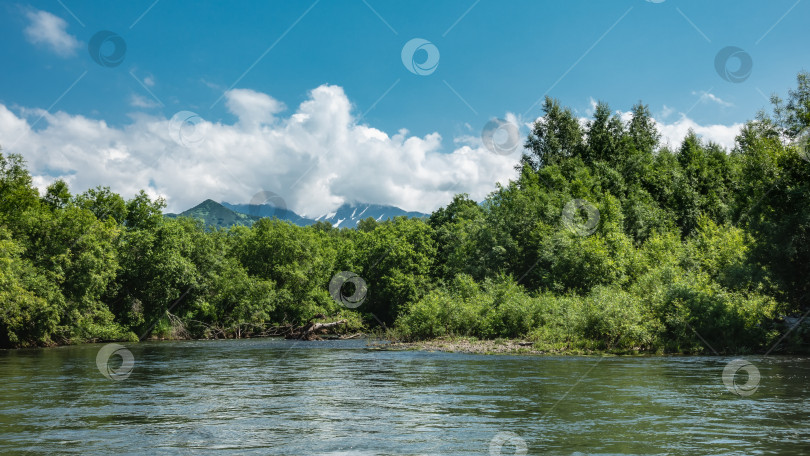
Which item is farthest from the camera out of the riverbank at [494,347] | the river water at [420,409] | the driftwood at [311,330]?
the driftwood at [311,330]

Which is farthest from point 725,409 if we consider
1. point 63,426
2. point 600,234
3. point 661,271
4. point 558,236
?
point 600,234

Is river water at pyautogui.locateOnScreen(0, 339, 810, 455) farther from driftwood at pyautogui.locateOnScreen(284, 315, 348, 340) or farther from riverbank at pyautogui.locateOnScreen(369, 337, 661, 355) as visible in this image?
driftwood at pyautogui.locateOnScreen(284, 315, 348, 340)

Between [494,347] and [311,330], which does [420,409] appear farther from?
[311,330]

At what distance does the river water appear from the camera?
12648 mm

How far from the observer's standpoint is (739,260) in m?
37.4

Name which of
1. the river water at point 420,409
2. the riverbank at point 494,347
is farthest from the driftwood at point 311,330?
the river water at point 420,409

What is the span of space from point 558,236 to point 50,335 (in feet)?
154

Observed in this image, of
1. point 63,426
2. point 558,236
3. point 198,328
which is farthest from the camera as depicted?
point 198,328

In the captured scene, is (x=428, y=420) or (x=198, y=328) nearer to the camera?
(x=428, y=420)

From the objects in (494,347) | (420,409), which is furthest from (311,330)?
(420,409)

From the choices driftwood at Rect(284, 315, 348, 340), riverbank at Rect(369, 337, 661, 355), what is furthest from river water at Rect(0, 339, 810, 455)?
driftwood at Rect(284, 315, 348, 340)

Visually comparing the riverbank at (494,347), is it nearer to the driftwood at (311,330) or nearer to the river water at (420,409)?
the river water at (420,409)

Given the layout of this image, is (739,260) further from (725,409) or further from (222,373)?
(222,373)

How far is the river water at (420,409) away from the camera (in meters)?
12.6
